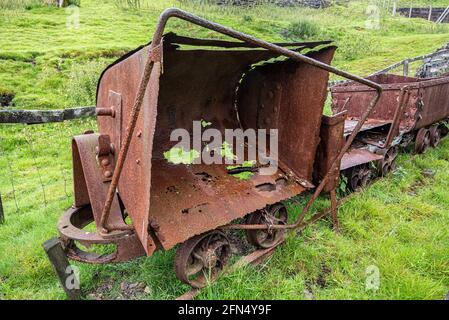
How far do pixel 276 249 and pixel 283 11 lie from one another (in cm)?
3441

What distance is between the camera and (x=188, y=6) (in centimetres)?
2316

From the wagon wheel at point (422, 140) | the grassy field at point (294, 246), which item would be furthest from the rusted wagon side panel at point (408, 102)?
the grassy field at point (294, 246)

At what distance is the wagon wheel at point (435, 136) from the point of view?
21.1 ft

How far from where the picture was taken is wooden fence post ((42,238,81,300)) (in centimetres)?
232

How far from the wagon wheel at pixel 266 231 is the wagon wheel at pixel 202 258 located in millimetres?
331

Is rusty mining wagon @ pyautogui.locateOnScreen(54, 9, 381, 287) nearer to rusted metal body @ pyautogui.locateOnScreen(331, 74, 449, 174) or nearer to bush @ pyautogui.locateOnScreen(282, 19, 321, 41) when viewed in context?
rusted metal body @ pyautogui.locateOnScreen(331, 74, 449, 174)

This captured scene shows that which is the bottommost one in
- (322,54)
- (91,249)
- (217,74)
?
(91,249)

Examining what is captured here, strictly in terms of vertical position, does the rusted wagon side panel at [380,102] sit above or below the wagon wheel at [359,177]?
above

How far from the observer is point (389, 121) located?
5.32m

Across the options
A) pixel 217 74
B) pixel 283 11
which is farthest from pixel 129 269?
pixel 283 11

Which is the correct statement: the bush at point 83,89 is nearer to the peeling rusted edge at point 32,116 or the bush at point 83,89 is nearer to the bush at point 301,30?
the peeling rusted edge at point 32,116

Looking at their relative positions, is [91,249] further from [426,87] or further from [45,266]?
[426,87]

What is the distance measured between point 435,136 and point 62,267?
7.34 meters

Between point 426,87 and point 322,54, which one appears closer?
point 322,54
